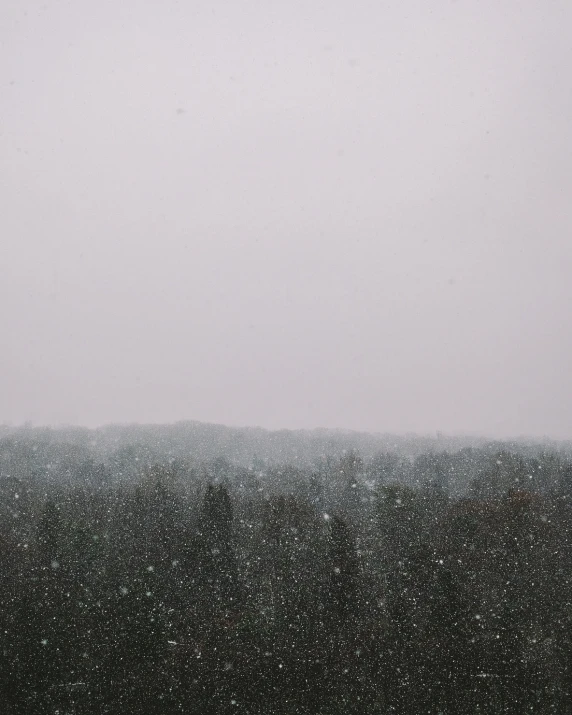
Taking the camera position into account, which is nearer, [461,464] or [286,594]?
[286,594]

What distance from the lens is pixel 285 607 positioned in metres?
40.5

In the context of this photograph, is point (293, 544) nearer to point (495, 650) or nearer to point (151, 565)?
point (151, 565)

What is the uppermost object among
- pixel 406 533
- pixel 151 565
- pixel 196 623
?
pixel 406 533

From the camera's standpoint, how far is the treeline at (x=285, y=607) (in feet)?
110

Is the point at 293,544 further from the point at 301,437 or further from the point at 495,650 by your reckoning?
the point at 301,437

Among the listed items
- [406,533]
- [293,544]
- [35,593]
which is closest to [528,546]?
[406,533]

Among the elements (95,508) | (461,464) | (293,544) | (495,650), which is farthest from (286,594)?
(461,464)

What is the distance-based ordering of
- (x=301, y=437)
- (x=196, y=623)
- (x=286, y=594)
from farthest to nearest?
1. (x=301, y=437)
2. (x=286, y=594)
3. (x=196, y=623)

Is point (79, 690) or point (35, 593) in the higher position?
point (35, 593)

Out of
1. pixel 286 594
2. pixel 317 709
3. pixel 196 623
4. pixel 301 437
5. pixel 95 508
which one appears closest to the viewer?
A: pixel 317 709

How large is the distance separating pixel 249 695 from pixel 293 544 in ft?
49.8

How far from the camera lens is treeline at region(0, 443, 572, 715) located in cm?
3341

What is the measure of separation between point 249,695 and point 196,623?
24.9 feet

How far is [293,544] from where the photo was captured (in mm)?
47312
